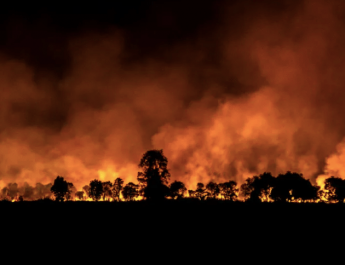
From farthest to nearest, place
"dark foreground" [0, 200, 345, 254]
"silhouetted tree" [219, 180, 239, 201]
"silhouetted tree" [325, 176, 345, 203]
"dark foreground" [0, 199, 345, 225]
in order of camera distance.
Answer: "silhouetted tree" [219, 180, 239, 201] → "silhouetted tree" [325, 176, 345, 203] → "dark foreground" [0, 199, 345, 225] → "dark foreground" [0, 200, 345, 254]

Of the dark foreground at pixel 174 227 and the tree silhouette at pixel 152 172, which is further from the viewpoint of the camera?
the tree silhouette at pixel 152 172

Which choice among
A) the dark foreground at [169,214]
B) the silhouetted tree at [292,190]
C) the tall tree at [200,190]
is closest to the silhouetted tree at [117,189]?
the tall tree at [200,190]

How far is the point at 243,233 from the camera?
16.1 meters

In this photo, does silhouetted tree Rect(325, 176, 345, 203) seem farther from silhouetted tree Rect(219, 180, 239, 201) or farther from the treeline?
silhouetted tree Rect(219, 180, 239, 201)

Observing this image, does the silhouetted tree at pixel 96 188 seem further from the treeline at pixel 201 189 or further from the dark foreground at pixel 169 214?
the dark foreground at pixel 169 214

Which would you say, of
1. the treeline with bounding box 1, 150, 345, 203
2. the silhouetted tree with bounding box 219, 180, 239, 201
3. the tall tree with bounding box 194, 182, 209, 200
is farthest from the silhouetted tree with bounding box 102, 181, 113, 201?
the silhouetted tree with bounding box 219, 180, 239, 201

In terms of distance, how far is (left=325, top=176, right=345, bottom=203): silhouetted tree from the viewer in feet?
281

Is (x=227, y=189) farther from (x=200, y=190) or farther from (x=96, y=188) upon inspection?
(x=96, y=188)

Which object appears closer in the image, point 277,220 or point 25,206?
point 277,220

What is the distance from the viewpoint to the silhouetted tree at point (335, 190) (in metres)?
85.6

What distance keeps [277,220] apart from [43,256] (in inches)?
635

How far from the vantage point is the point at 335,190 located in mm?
89500

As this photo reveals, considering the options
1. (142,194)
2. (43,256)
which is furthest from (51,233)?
(142,194)

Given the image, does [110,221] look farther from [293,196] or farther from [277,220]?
[293,196]
